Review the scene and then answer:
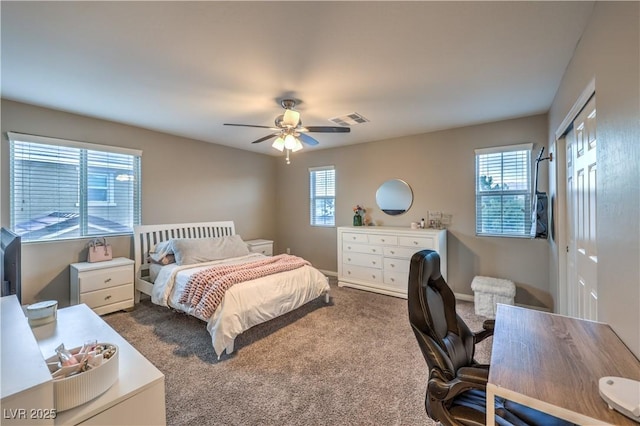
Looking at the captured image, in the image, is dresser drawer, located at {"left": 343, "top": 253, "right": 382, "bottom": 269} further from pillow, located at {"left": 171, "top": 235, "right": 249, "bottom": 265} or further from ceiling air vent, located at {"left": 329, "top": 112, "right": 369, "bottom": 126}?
ceiling air vent, located at {"left": 329, "top": 112, "right": 369, "bottom": 126}

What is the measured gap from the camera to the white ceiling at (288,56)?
1707 mm

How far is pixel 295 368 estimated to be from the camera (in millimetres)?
2348

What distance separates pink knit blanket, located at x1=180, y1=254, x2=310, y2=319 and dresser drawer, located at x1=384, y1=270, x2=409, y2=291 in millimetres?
1704

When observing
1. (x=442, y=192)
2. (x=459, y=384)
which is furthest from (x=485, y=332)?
(x=442, y=192)

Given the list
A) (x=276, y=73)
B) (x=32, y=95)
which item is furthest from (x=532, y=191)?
(x=32, y=95)

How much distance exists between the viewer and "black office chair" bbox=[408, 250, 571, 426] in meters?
1.18

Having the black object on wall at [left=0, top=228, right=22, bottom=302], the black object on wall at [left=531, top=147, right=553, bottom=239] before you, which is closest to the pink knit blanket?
the black object on wall at [left=0, top=228, right=22, bottom=302]

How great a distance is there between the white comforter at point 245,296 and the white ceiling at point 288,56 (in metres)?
1.97

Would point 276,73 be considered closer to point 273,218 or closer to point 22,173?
point 22,173

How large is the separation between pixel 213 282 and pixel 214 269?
33 cm

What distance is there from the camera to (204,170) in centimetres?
491

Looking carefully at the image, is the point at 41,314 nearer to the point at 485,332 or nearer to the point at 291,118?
the point at 291,118

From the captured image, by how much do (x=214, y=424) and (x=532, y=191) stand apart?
13.9 feet

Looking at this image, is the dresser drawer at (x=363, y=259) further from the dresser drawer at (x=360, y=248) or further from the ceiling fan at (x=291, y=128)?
the ceiling fan at (x=291, y=128)
